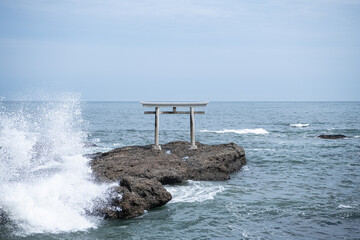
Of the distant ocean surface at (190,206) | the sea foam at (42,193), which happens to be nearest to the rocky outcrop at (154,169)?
the distant ocean surface at (190,206)

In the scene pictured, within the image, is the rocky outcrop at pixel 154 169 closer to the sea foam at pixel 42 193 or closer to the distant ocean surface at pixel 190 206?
the distant ocean surface at pixel 190 206

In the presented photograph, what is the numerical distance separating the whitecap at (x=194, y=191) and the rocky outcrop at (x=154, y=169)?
455mm

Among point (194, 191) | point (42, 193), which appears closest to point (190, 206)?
point (194, 191)

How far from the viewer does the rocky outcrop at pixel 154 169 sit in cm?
1066

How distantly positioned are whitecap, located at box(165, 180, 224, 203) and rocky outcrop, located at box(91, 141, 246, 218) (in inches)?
17.9

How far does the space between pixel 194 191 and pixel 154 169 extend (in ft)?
5.60

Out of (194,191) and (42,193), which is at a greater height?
(42,193)

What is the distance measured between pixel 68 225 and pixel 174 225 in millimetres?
2631

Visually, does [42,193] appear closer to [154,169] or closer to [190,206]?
[190,206]

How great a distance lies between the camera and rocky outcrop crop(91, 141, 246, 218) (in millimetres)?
10656

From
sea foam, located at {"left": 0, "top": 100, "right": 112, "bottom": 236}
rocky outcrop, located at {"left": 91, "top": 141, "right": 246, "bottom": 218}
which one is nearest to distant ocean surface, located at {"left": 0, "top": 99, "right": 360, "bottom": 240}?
sea foam, located at {"left": 0, "top": 100, "right": 112, "bottom": 236}

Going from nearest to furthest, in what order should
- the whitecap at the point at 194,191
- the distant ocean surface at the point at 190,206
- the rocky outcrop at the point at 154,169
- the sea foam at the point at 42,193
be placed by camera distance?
the distant ocean surface at the point at 190,206 → the sea foam at the point at 42,193 → the rocky outcrop at the point at 154,169 → the whitecap at the point at 194,191

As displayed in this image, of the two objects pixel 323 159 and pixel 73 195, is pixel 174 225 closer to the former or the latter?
pixel 73 195

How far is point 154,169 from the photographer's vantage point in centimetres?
1388
